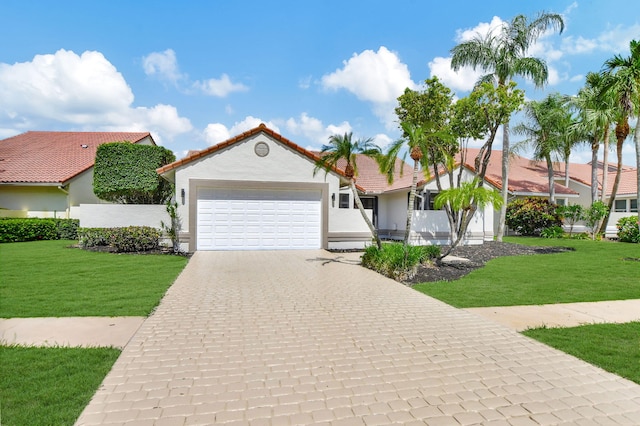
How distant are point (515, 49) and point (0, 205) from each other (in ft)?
95.4

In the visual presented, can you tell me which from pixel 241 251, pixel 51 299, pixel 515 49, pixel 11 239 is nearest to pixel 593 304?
pixel 51 299

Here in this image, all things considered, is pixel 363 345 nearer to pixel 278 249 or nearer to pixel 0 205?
pixel 278 249

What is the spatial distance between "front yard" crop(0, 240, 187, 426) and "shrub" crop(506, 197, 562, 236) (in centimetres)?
2117

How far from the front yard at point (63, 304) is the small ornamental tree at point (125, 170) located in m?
4.91

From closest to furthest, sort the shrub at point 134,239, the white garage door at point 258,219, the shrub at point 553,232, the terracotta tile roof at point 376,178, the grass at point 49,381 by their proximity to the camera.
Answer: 1. the grass at point 49,381
2. the shrub at point 134,239
3. the white garage door at point 258,219
4. the terracotta tile roof at point 376,178
5. the shrub at point 553,232

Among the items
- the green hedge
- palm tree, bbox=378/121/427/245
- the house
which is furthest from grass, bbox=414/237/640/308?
the green hedge

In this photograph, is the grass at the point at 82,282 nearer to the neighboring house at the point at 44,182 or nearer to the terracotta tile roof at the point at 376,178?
the neighboring house at the point at 44,182

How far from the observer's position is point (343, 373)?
4223 millimetres

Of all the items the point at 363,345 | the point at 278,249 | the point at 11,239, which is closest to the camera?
the point at 363,345

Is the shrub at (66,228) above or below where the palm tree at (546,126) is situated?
below

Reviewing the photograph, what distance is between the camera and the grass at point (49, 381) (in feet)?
10.6

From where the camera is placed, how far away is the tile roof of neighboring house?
21.3m

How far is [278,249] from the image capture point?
16.2 metres

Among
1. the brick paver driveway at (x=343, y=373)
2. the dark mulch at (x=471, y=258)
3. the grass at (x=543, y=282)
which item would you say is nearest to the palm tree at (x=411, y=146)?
the dark mulch at (x=471, y=258)
